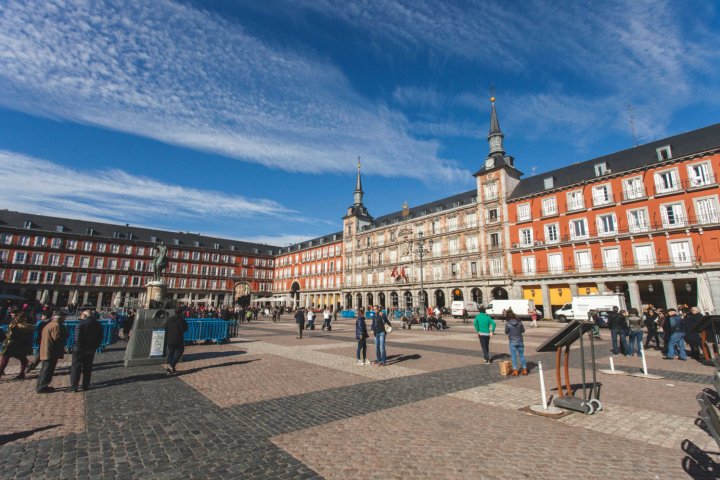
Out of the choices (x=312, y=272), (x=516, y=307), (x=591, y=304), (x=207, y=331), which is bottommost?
(x=207, y=331)

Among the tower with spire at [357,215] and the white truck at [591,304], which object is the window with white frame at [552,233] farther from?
the tower with spire at [357,215]

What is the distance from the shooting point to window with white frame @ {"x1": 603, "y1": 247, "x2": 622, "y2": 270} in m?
30.4

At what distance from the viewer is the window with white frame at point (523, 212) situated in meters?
37.3

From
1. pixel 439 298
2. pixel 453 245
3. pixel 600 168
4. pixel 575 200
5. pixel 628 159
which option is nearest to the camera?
pixel 628 159

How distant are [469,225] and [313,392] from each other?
127 ft

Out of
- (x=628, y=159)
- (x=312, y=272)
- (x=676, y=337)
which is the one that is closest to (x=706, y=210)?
(x=628, y=159)

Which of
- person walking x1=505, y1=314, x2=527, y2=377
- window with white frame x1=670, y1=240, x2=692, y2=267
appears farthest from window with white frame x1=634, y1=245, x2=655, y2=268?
person walking x1=505, y1=314, x2=527, y2=377

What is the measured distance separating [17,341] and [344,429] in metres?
8.19

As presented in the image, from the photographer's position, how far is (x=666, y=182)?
28.6 meters

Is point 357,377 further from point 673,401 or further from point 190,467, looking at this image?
point 673,401

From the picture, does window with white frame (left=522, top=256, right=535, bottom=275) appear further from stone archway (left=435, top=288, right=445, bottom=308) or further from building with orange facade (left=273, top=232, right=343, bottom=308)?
building with orange facade (left=273, top=232, right=343, bottom=308)

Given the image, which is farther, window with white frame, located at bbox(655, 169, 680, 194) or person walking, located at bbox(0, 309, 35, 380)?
window with white frame, located at bbox(655, 169, 680, 194)

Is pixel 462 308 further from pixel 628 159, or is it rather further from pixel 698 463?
pixel 698 463

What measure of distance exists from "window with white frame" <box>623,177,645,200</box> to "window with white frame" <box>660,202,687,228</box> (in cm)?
201
